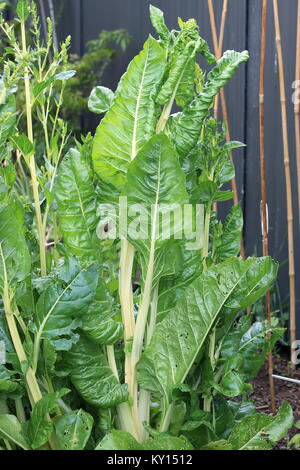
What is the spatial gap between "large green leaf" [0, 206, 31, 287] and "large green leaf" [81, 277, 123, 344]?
152mm

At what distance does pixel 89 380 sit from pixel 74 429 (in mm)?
102

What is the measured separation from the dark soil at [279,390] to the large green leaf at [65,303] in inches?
45.3

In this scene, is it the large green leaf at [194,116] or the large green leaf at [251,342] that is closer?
the large green leaf at [194,116]

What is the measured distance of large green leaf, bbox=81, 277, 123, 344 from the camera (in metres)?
1.28

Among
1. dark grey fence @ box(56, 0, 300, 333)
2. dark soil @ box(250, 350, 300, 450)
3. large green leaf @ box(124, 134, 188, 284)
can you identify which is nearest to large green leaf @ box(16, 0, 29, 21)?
large green leaf @ box(124, 134, 188, 284)

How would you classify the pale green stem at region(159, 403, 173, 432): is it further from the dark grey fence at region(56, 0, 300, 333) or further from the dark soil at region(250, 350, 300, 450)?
the dark grey fence at region(56, 0, 300, 333)

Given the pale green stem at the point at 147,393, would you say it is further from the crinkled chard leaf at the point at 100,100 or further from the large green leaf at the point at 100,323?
the crinkled chard leaf at the point at 100,100

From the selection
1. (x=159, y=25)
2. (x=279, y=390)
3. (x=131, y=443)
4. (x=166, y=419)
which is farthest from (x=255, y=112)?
(x=131, y=443)

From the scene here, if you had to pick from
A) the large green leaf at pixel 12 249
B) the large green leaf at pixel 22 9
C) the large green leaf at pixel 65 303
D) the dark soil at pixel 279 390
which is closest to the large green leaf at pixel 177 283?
the large green leaf at pixel 65 303

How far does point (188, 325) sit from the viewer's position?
4.39ft

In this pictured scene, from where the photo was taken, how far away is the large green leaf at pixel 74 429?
1248mm

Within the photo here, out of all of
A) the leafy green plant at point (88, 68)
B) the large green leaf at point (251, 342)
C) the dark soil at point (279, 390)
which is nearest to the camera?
the large green leaf at point (251, 342)

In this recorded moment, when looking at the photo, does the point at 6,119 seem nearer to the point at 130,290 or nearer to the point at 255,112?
the point at 130,290
